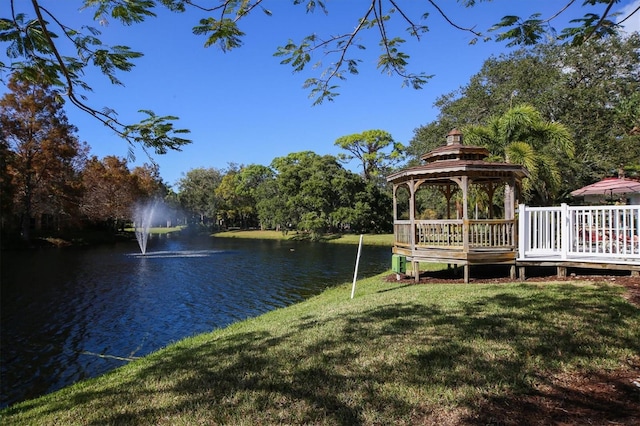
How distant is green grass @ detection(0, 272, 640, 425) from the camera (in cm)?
334

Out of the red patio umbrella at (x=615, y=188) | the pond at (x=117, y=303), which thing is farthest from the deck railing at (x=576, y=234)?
the pond at (x=117, y=303)

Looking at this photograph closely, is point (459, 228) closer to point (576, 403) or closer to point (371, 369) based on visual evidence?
point (371, 369)

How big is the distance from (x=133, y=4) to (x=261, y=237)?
4989 cm

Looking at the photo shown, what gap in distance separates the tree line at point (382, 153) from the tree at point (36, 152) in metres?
0.09

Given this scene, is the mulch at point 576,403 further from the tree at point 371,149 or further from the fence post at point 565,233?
the tree at point 371,149

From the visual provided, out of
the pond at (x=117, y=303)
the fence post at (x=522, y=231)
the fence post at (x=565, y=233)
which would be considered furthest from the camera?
the fence post at (x=522, y=231)

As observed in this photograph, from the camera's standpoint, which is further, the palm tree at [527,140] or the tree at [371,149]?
the tree at [371,149]

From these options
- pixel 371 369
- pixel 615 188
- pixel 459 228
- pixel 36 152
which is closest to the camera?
pixel 371 369

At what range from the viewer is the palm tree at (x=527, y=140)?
53.5ft

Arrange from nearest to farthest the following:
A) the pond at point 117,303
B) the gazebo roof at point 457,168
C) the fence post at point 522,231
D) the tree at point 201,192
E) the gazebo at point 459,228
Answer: the pond at point 117,303
the fence post at point 522,231
the gazebo at point 459,228
the gazebo roof at point 457,168
the tree at point 201,192

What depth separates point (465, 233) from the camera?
10438 mm

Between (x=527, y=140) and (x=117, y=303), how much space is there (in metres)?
18.2

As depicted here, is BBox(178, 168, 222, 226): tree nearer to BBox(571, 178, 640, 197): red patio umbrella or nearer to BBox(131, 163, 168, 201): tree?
BBox(131, 163, 168, 201): tree

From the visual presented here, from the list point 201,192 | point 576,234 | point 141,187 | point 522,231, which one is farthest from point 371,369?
point 201,192
